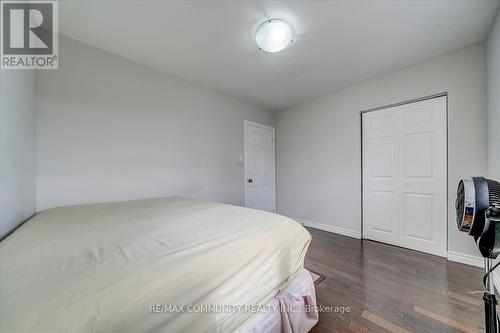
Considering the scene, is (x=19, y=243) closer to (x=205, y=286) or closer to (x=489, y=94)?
(x=205, y=286)

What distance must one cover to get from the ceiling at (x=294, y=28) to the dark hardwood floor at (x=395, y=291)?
2.44 meters

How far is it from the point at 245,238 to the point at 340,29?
211 cm

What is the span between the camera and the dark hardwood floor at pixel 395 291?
1.28 metres

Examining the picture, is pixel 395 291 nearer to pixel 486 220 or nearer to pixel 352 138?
pixel 486 220

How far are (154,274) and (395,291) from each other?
2.01m

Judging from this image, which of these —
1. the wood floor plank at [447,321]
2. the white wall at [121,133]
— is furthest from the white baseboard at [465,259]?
the white wall at [121,133]

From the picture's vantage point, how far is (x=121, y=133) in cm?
222

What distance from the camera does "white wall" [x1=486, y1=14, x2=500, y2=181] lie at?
5.44 feet

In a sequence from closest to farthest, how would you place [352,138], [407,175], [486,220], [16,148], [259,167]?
[486,220], [16,148], [407,175], [352,138], [259,167]

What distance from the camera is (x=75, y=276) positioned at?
0.64 metres

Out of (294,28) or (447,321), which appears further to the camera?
(294,28)
